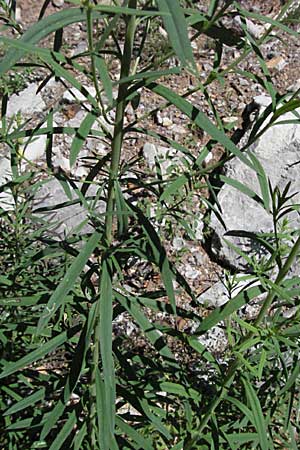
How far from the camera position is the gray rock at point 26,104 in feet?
12.6

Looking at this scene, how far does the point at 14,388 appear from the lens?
209cm

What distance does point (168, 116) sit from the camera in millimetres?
4039

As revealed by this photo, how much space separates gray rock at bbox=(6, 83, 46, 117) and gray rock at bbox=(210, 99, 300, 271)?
1.15 meters

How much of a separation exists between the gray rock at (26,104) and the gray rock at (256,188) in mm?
1146

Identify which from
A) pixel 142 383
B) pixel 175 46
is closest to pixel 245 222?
pixel 142 383

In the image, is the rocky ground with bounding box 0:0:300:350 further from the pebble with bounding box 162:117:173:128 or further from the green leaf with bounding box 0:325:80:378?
the green leaf with bounding box 0:325:80:378

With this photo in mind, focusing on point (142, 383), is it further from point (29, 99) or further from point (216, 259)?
point (29, 99)

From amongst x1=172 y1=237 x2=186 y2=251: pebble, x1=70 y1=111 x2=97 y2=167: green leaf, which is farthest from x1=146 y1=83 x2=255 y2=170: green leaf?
x1=172 y1=237 x2=186 y2=251: pebble

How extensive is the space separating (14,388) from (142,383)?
517 mm

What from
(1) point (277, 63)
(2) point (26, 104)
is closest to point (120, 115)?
(2) point (26, 104)

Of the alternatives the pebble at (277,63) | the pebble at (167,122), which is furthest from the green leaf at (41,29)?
the pebble at (277,63)

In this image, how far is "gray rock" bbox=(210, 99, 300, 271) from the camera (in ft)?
10.8

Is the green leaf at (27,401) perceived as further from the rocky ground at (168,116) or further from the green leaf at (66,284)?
the rocky ground at (168,116)

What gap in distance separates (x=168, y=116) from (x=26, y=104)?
2.75 ft
